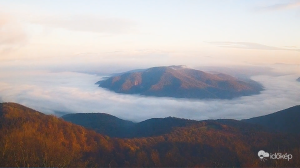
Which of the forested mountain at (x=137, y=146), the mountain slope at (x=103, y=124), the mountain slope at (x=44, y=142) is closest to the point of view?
the mountain slope at (x=44, y=142)

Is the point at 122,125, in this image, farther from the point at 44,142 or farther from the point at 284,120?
the point at 284,120

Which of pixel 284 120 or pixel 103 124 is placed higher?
pixel 284 120

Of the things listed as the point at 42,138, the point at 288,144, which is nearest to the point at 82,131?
the point at 42,138

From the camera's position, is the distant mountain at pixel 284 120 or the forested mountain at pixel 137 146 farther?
the distant mountain at pixel 284 120

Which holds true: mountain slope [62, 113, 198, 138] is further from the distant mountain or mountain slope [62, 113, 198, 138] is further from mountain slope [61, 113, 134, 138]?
the distant mountain

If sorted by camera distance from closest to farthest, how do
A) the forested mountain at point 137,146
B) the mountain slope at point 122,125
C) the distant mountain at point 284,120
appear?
the forested mountain at point 137,146, the mountain slope at point 122,125, the distant mountain at point 284,120

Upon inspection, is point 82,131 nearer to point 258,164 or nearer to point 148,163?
point 148,163

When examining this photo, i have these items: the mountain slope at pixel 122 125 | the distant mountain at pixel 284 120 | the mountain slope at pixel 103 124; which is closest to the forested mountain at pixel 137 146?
the mountain slope at pixel 122 125

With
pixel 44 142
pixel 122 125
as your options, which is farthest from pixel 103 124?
pixel 44 142

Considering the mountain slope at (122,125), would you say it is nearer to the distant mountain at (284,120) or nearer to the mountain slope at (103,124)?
the mountain slope at (103,124)
